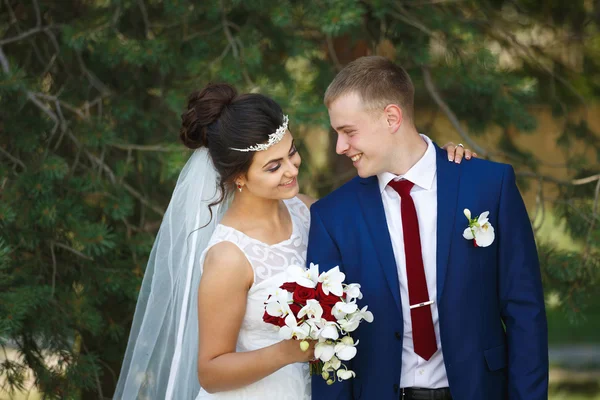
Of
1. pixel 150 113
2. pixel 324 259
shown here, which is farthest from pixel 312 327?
pixel 150 113

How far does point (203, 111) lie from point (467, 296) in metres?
1.31

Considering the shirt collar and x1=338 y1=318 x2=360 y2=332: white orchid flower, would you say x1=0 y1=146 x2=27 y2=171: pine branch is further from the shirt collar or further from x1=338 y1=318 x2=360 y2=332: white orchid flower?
x1=338 y1=318 x2=360 y2=332: white orchid flower

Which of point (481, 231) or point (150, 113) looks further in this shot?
point (150, 113)

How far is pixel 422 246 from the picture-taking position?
3.17m

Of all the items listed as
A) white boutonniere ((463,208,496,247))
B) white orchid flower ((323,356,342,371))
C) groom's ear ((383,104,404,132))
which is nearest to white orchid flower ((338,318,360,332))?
white orchid flower ((323,356,342,371))

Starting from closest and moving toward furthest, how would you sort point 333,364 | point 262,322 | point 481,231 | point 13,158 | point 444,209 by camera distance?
point 333,364
point 481,231
point 444,209
point 262,322
point 13,158

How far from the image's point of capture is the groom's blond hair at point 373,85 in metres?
3.25

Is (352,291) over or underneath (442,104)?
underneath

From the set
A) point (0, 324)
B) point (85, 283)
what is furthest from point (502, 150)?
point (0, 324)

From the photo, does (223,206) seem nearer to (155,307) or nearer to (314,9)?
(155,307)

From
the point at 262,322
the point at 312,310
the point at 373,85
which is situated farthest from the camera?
the point at 262,322

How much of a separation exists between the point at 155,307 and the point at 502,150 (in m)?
2.75

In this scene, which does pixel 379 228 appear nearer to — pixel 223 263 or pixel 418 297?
pixel 418 297

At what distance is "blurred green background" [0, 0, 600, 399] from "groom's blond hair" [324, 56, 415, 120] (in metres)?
0.77
